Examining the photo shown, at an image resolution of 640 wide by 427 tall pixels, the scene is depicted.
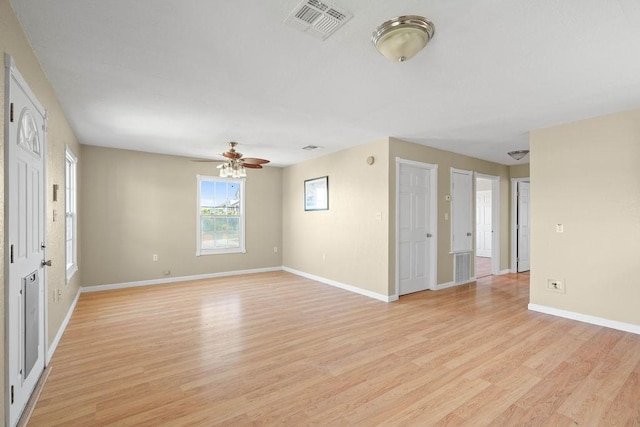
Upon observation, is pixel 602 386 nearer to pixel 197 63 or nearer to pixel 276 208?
pixel 197 63

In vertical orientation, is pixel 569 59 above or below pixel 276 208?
above

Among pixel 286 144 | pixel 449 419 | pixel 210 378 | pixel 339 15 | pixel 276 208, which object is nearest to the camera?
pixel 339 15

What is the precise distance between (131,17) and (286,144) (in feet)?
10.7

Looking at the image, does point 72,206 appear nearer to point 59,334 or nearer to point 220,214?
point 59,334

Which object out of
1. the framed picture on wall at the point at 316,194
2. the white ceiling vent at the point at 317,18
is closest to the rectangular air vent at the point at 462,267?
the framed picture on wall at the point at 316,194

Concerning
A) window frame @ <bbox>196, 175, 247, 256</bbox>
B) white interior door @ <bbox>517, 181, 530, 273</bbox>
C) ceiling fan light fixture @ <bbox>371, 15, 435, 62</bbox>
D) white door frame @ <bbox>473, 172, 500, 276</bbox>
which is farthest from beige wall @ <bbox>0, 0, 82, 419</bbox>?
white interior door @ <bbox>517, 181, 530, 273</bbox>

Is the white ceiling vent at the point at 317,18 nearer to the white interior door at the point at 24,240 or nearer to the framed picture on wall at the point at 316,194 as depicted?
the white interior door at the point at 24,240

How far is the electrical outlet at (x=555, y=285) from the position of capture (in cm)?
390

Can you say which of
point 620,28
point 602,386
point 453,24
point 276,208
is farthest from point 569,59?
point 276,208

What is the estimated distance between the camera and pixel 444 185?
18.0 feet

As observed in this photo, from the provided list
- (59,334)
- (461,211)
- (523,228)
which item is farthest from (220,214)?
(523,228)

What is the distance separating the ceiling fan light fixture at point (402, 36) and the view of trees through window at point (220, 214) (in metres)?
5.14

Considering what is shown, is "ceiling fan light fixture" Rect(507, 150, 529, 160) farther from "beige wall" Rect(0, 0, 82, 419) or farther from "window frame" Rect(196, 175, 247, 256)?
"beige wall" Rect(0, 0, 82, 419)

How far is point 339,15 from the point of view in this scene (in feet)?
6.00
